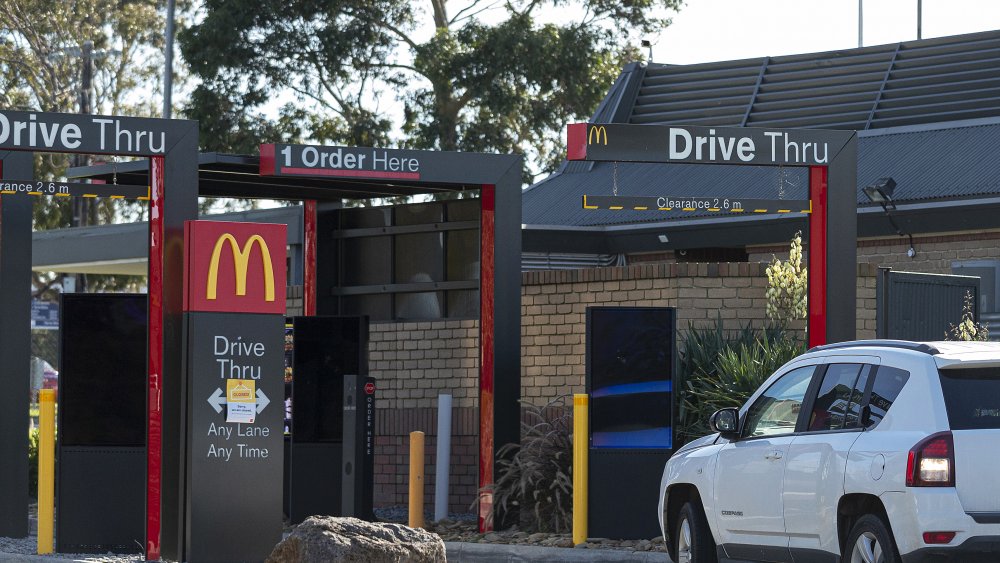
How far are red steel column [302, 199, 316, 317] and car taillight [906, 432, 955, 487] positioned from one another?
9984 millimetres

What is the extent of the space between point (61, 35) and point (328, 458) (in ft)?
99.3

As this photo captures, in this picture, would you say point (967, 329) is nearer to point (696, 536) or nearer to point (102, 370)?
point (696, 536)

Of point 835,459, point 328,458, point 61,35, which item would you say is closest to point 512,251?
point 328,458

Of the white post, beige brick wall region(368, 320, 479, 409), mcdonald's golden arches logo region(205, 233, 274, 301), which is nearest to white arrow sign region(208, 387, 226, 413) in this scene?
mcdonald's golden arches logo region(205, 233, 274, 301)

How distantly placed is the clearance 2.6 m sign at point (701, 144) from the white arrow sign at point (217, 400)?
3.37 meters

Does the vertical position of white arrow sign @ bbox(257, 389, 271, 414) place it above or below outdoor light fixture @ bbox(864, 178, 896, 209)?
below

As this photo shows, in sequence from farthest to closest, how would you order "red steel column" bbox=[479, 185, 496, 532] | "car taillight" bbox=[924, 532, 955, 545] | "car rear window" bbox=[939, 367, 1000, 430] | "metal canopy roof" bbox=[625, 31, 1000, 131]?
"metal canopy roof" bbox=[625, 31, 1000, 131]
"red steel column" bbox=[479, 185, 496, 532]
"car rear window" bbox=[939, 367, 1000, 430]
"car taillight" bbox=[924, 532, 955, 545]

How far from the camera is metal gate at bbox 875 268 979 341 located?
15375 mm

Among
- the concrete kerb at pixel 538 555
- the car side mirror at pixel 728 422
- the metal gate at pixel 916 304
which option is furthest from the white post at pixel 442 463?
the car side mirror at pixel 728 422

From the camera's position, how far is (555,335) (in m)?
16.2

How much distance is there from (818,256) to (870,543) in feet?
17.0

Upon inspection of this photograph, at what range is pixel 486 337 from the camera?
587 inches

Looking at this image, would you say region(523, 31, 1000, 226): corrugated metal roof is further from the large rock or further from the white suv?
the large rock

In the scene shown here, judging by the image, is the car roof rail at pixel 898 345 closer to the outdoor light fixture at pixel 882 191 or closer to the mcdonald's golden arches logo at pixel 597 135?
the mcdonald's golden arches logo at pixel 597 135
